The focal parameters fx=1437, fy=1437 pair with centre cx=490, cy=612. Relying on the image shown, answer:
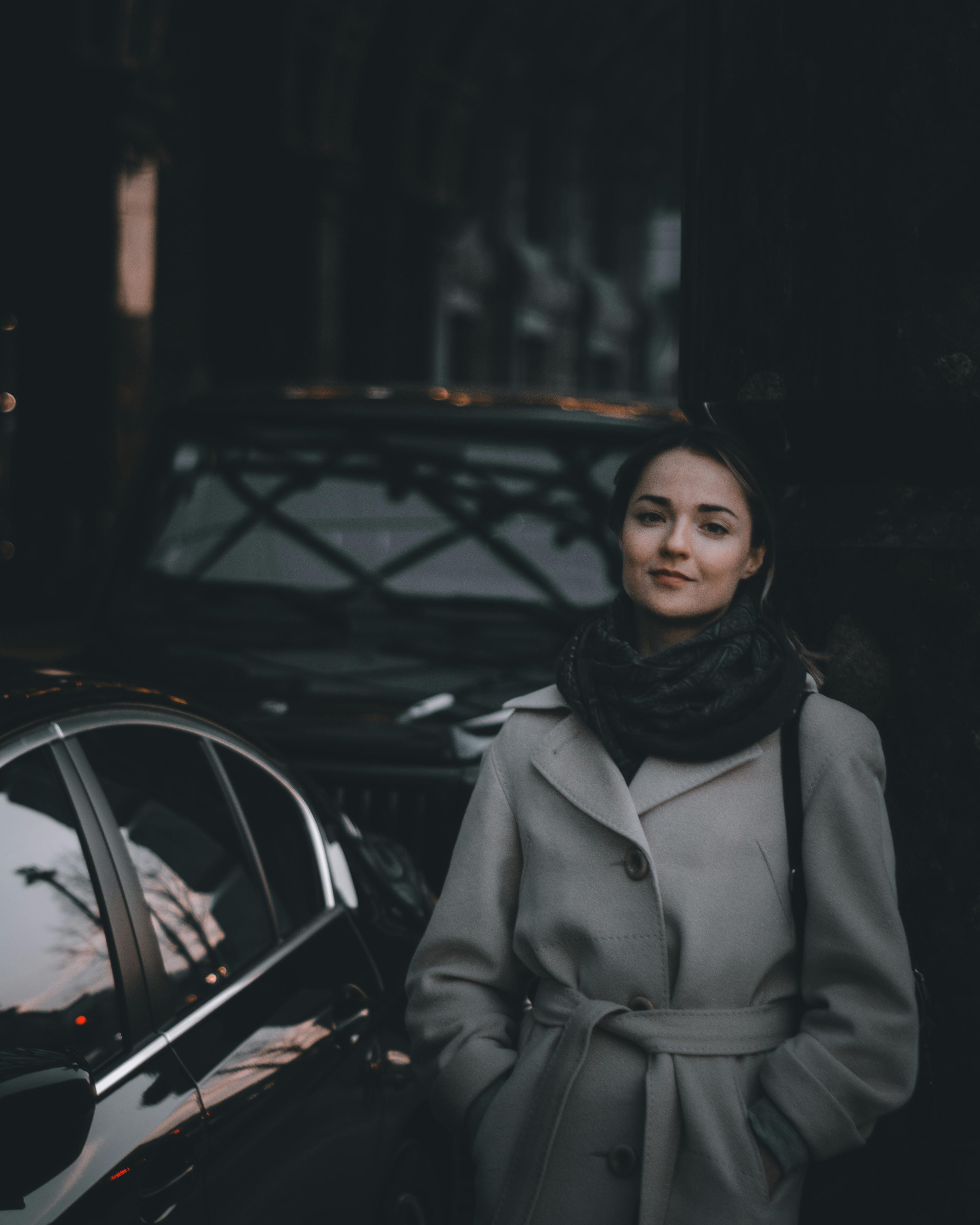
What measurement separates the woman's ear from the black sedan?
3.56 ft

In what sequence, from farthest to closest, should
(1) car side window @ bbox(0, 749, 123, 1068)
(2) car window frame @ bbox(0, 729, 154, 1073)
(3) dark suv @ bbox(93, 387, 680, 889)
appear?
(3) dark suv @ bbox(93, 387, 680, 889) < (2) car window frame @ bbox(0, 729, 154, 1073) < (1) car side window @ bbox(0, 749, 123, 1068)

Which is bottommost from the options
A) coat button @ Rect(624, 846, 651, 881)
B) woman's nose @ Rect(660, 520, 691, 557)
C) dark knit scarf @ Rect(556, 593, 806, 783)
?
coat button @ Rect(624, 846, 651, 881)

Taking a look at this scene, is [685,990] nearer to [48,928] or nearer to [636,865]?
[636,865]

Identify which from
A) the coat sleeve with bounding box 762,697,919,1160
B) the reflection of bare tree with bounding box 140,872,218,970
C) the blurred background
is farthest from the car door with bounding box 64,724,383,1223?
the blurred background

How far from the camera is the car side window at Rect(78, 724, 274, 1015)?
2377 millimetres

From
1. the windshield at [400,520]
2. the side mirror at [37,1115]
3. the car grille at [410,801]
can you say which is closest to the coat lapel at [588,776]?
the side mirror at [37,1115]

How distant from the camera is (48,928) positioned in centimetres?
213

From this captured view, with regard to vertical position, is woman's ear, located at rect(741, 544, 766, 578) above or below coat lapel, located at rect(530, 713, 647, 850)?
above

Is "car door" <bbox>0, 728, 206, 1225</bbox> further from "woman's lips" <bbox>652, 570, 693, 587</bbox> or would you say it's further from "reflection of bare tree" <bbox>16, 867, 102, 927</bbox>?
"woman's lips" <bbox>652, 570, 693, 587</bbox>

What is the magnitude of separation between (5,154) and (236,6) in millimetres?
3626

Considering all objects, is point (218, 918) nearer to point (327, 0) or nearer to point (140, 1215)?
point (140, 1215)

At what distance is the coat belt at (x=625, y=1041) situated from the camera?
1768 mm

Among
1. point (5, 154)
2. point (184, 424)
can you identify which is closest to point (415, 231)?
point (5, 154)

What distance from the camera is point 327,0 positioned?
13.2 meters
